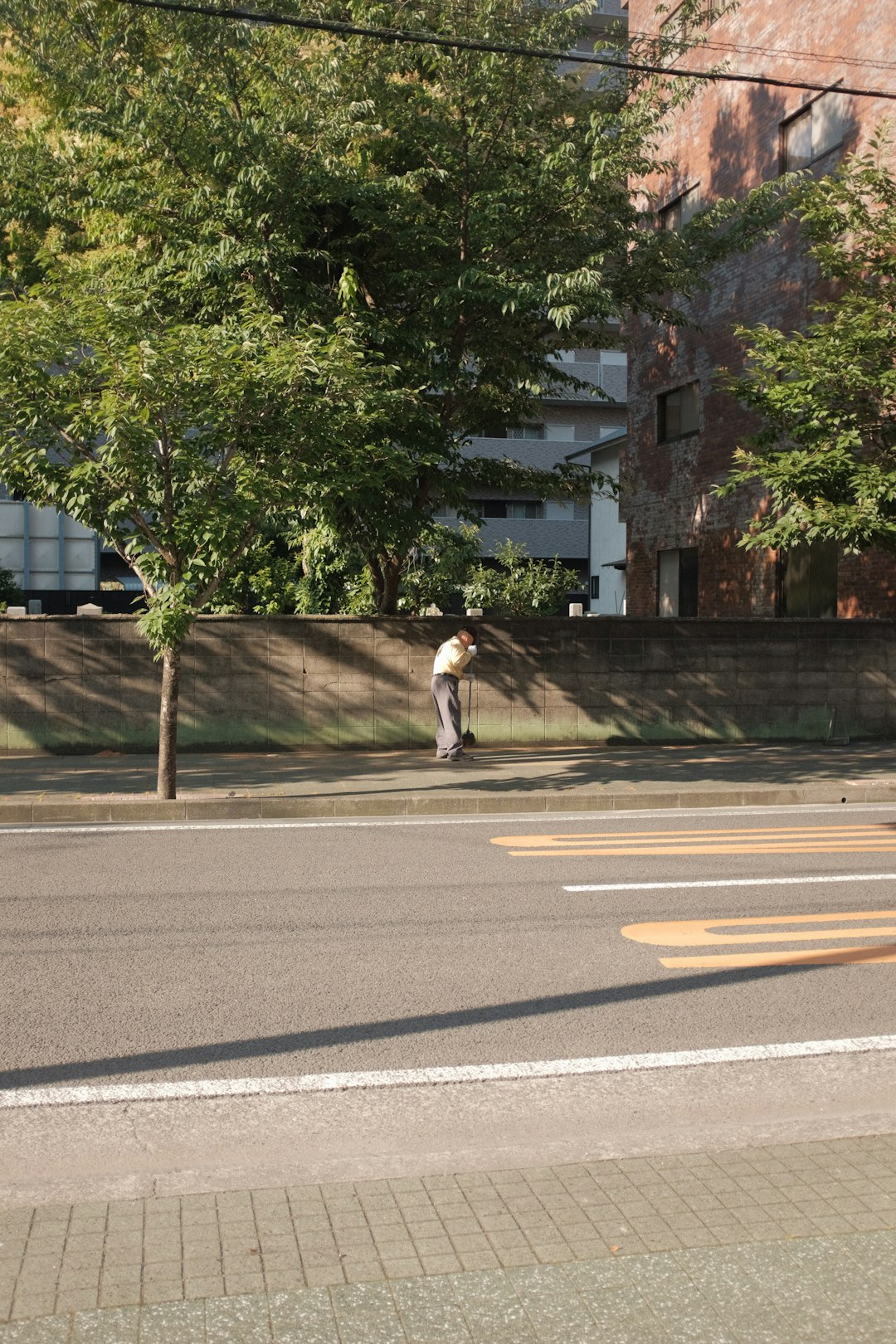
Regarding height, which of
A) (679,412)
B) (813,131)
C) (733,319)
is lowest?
(679,412)

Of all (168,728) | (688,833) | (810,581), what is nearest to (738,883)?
(688,833)

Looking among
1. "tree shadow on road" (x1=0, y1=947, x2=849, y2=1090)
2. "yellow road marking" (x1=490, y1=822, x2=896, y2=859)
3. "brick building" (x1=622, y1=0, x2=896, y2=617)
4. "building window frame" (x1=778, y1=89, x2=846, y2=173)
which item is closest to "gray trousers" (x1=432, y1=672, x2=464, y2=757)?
"yellow road marking" (x1=490, y1=822, x2=896, y2=859)

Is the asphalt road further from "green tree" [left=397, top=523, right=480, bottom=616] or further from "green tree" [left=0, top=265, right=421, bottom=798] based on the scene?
"green tree" [left=397, top=523, right=480, bottom=616]

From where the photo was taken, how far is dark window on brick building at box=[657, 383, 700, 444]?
84.7 feet

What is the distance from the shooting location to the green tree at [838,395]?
1499cm

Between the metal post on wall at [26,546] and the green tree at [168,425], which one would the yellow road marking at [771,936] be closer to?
the green tree at [168,425]

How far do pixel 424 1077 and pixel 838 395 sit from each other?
1277 cm

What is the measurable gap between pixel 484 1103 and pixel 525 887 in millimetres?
3785

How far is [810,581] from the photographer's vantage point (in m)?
22.2

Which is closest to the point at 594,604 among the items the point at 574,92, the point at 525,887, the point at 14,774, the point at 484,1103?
the point at 574,92

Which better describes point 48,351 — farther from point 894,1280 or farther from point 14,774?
point 894,1280

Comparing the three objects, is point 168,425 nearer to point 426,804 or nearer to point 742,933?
point 426,804

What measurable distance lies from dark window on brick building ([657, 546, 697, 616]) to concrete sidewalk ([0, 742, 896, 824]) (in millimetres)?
9288

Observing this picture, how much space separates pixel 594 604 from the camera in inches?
1918
